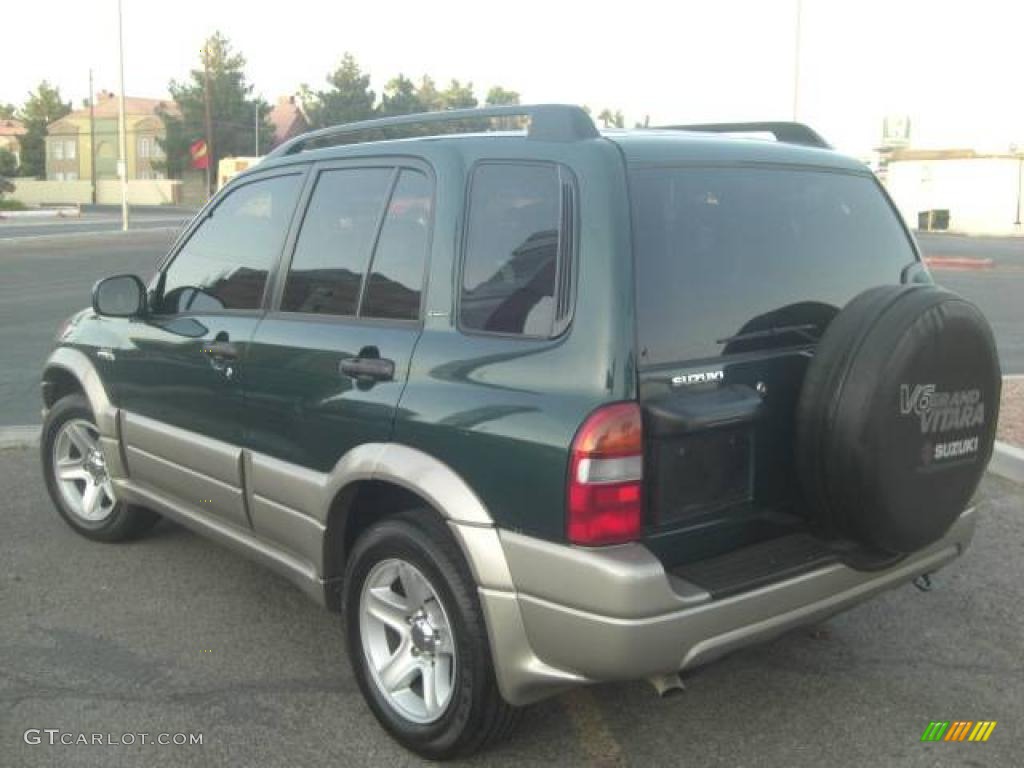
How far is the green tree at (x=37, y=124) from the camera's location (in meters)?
90.5

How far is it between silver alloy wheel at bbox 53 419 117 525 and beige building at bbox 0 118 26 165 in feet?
314

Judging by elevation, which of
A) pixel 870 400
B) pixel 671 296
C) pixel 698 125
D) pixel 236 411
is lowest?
pixel 236 411

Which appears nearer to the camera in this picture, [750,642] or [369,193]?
[750,642]

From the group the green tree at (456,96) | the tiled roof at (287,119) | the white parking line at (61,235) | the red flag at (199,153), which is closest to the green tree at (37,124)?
the tiled roof at (287,119)

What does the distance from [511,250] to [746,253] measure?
2.33 ft

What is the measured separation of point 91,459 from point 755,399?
3.54 m

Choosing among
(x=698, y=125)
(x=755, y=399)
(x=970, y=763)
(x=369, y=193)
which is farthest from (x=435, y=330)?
(x=970, y=763)

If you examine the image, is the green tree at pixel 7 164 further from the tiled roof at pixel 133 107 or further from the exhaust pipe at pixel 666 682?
the exhaust pipe at pixel 666 682

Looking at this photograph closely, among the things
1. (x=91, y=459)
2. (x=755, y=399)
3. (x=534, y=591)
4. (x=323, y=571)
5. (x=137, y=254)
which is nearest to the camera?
(x=534, y=591)

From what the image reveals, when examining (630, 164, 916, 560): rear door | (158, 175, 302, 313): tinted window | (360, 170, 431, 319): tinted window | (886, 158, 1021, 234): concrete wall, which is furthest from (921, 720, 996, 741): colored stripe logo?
(886, 158, 1021, 234): concrete wall

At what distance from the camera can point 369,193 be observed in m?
3.57

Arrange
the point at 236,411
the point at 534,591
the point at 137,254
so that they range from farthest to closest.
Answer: the point at 137,254 < the point at 236,411 < the point at 534,591

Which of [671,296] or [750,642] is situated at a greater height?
[671,296]

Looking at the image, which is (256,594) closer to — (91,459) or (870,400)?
(91,459)
